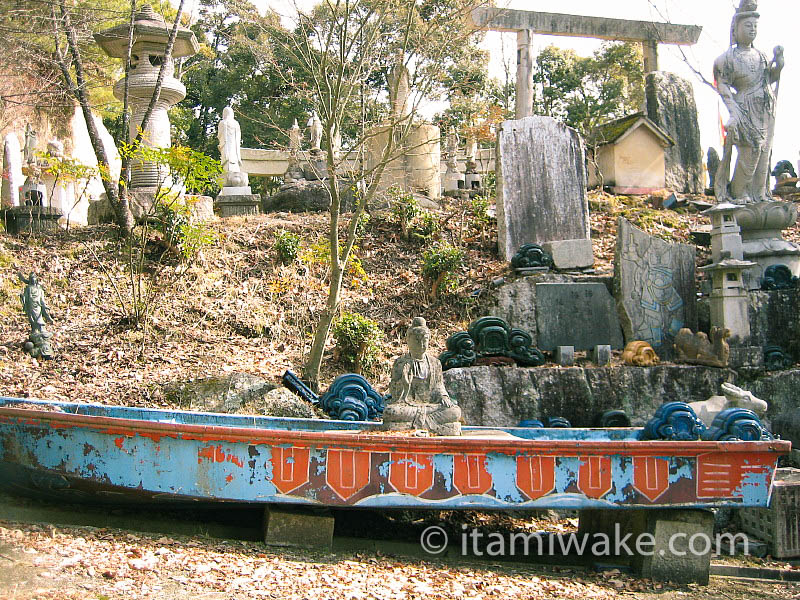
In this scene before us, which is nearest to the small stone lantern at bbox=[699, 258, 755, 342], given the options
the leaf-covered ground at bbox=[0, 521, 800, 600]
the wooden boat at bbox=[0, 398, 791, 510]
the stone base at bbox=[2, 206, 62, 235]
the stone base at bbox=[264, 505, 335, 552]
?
the wooden boat at bbox=[0, 398, 791, 510]

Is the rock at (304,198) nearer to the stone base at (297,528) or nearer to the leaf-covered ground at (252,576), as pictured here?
the stone base at (297,528)

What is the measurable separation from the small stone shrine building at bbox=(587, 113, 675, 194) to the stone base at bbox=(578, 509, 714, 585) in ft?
39.5

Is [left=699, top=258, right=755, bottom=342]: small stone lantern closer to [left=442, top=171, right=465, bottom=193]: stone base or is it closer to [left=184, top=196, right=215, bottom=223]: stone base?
[left=184, top=196, right=215, bottom=223]: stone base

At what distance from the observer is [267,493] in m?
5.66

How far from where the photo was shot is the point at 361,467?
18.8ft

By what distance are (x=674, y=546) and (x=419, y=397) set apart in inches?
94.2

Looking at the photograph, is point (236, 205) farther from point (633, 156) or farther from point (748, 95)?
point (748, 95)

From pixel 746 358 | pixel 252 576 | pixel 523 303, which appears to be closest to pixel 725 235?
pixel 746 358

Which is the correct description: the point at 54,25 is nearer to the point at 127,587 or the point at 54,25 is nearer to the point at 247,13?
the point at 247,13

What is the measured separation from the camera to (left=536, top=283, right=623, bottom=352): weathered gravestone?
10281 mm

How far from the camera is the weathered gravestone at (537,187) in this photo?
12484 mm

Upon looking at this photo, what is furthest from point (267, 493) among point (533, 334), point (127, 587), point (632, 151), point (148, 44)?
point (632, 151)

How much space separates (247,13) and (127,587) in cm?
826

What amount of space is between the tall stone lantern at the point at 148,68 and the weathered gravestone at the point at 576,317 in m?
7.46
